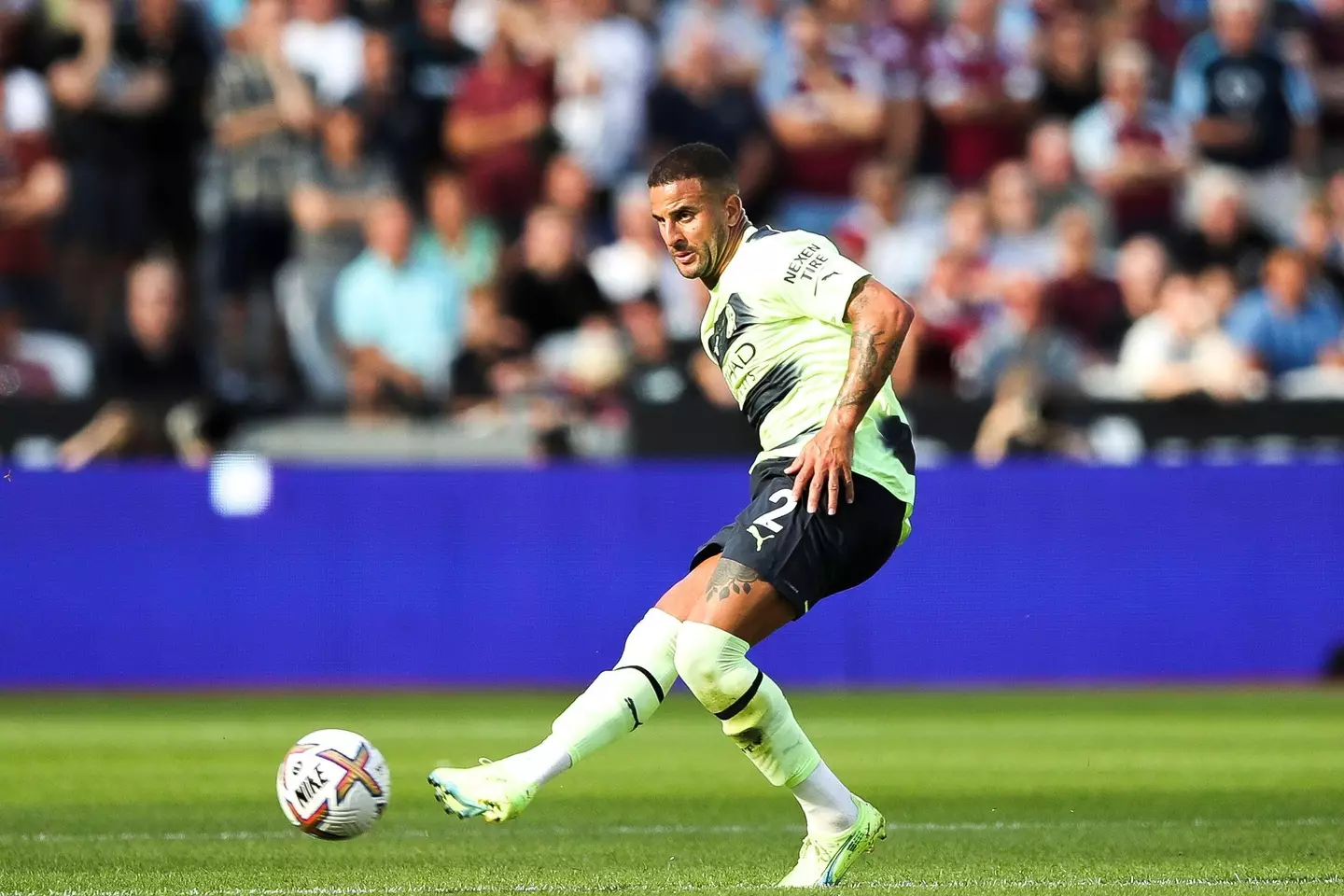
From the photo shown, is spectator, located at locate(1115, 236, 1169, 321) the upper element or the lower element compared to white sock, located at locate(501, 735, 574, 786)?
lower

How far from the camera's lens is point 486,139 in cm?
1714

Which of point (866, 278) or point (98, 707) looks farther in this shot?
point (98, 707)

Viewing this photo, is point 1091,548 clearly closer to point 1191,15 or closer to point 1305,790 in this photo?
point 1305,790

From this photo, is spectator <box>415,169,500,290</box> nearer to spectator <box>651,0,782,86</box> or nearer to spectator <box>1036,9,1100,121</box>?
spectator <box>651,0,782,86</box>

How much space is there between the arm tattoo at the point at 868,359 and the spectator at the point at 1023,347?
9241 mm

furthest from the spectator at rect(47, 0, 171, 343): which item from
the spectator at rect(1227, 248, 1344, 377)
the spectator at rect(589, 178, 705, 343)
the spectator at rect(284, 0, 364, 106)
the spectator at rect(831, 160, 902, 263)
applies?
the spectator at rect(1227, 248, 1344, 377)

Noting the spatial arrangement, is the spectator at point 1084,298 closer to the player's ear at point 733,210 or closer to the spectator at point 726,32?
the spectator at point 726,32

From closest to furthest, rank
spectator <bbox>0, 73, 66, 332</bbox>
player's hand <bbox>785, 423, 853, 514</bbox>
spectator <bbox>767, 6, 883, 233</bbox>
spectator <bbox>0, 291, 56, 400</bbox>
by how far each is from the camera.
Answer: player's hand <bbox>785, 423, 853, 514</bbox> → spectator <bbox>0, 291, 56, 400</bbox> → spectator <bbox>0, 73, 66, 332</bbox> → spectator <bbox>767, 6, 883, 233</bbox>

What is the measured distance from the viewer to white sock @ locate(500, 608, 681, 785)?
634 centimetres

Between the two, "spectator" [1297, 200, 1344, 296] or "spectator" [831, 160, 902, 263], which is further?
"spectator" [1297, 200, 1344, 296]

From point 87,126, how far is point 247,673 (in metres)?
4.84

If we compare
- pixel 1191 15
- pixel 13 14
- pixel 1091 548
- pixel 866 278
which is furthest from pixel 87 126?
pixel 866 278

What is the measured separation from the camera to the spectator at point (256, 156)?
16.5 m

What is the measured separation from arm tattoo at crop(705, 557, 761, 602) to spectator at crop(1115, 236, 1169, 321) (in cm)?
1062
